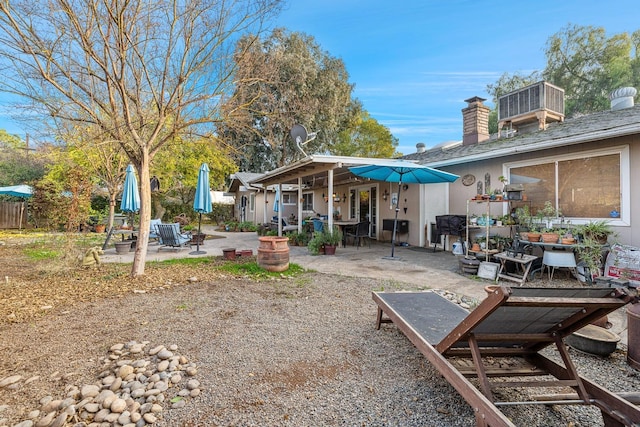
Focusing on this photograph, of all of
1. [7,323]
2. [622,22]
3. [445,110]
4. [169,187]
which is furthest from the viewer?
[445,110]

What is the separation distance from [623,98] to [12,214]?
24871mm

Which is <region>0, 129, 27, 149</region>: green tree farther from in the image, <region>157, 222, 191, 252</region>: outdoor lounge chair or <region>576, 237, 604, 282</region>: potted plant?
<region>576, 237, 604, 282</region>: potted plant

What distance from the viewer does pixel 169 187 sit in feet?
53.2

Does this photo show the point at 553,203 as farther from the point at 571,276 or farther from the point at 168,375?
the point at 168,375

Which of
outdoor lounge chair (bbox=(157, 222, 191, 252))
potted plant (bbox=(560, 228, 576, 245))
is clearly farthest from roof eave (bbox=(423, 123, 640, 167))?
outdoor lounge chair (bbox=(157, 222, 191, 252))

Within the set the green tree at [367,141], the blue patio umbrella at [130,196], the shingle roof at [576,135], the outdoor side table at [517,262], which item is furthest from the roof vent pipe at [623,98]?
the green tree at [367,141]

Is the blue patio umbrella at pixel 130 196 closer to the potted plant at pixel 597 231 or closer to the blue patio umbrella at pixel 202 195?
the blue patio umbrella at pixel 202 195

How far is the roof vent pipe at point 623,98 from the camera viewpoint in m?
7.24

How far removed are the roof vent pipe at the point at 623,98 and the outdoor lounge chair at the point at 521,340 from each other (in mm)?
8221

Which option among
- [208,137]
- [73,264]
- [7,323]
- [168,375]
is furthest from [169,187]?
[168,375]

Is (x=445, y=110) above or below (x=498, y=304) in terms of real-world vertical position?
above

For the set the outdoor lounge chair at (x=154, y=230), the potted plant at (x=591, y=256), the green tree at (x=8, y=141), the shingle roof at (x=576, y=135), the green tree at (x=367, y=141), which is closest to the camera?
the potted plant at (x=591, y=256)

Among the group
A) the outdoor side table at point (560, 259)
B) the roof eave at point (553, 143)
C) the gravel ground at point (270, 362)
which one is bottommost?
the gravel ground at point (270, 362)

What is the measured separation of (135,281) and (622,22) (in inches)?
892
